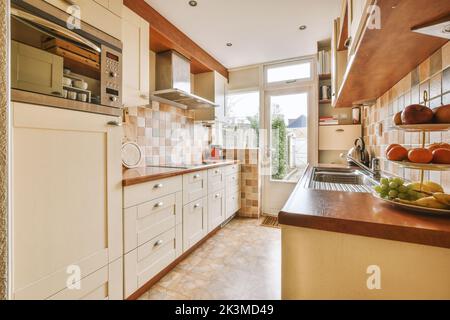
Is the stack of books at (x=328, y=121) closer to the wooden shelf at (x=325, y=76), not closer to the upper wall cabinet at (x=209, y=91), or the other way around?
the wooden shelf at (x=325, y=76)

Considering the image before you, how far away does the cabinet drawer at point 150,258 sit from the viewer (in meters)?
1.35

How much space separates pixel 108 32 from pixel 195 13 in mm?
1110

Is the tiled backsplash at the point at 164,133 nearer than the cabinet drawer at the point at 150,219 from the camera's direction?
No

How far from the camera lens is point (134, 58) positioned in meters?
1.72

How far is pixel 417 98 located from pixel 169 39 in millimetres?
2057

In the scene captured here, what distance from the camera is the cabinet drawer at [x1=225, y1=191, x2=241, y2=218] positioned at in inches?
112

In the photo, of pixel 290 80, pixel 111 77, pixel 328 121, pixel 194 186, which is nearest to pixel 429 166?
pixel 111 77

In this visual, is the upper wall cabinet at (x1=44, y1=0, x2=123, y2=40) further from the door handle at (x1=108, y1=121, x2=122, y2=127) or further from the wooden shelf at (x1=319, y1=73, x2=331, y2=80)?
the wooden shelf at (x1=319, y1=73, x2=331, y2=80)

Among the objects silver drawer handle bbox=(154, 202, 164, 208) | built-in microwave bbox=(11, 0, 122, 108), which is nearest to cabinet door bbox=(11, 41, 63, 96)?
built-in microwave bbox=(11, 0, 122, 108)

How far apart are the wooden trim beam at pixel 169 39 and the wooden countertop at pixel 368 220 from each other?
6.54ft

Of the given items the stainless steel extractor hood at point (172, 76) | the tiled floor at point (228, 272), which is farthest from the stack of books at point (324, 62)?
the tiled floor at point (228, 272)

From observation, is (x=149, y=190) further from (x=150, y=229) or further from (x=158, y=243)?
(x=158, y=243)
